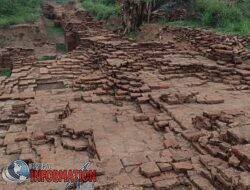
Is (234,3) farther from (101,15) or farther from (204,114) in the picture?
(204,114)

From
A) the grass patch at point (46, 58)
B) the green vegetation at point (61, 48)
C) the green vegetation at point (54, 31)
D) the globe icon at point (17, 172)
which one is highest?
the globe icon at point (17, 172)

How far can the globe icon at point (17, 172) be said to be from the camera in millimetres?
5215

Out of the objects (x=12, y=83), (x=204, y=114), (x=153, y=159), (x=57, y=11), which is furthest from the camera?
(x=57, y=11)

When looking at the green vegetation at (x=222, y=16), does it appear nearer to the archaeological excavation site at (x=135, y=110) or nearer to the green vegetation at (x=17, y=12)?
the archaeological excavation site at (x=135, y=110)

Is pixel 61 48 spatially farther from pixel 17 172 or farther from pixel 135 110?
pixel 17 172

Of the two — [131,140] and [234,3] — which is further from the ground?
[234,3]

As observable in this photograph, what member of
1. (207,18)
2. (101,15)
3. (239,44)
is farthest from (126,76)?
(101,15)

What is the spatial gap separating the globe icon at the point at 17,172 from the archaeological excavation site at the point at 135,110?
0.7 inches

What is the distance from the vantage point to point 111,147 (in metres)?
5.87

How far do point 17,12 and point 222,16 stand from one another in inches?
451

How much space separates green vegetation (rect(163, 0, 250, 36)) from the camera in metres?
11.6

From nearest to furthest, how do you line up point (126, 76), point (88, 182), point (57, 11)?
1. point (88, 182)
2. point (126, 76)
3. point (57, 11)

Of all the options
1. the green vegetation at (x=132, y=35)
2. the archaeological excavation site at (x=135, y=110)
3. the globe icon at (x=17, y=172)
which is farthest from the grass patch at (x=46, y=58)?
the globe icon at (x=17, y=172)

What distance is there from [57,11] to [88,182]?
713 inches
